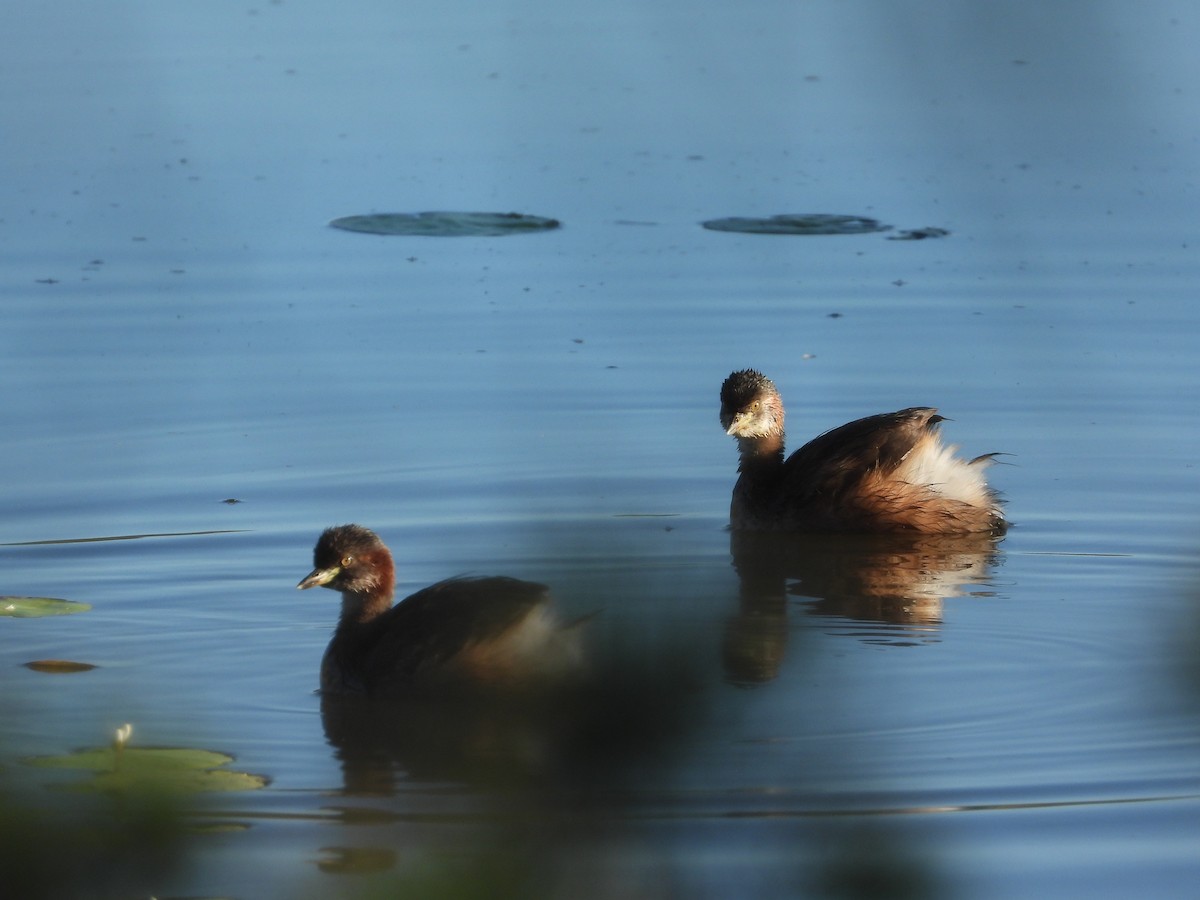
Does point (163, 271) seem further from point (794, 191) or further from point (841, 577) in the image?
point (841, 577)

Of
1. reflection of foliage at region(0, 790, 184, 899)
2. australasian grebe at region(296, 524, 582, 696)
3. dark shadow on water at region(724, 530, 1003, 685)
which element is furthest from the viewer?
dark shadow on water at region(724, 530, 1003, 685)

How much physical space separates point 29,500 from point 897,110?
7974 millimetres

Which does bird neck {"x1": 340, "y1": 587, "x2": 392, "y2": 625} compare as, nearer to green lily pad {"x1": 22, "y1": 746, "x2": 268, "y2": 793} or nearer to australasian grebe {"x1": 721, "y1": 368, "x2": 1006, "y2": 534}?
australasian grebe {"x1": 721, "y1": 368, "x2": 1006, "y2": 534}

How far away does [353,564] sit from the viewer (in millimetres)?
6469

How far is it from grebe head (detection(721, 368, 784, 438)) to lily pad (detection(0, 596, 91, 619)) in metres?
3.30

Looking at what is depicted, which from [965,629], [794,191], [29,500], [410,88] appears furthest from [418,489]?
[794,191]

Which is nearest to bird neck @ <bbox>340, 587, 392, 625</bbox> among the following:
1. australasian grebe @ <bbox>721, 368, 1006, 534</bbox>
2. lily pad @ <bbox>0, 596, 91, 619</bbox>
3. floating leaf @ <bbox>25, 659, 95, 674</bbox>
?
floating leaf @ <bbox>25, 659, 95, 674</bbox>

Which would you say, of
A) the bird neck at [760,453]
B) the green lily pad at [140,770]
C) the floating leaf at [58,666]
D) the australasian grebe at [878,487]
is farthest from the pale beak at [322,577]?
the green lily pad at [140,770]

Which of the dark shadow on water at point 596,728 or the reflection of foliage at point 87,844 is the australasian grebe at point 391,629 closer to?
the dark shadow on water at point 596,728

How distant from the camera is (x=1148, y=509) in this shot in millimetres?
8492

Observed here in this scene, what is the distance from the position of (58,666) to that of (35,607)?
93 centimetres

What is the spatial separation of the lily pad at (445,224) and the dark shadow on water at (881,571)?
5424 millimetres

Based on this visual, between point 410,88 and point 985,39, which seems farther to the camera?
point 410,88

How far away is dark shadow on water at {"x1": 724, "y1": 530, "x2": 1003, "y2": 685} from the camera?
7.32 metres
